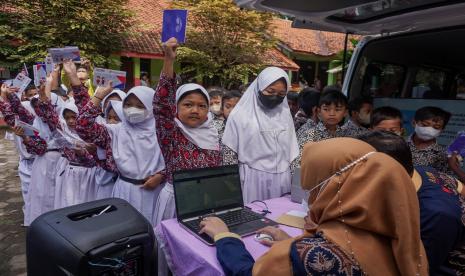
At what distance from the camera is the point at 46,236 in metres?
1.62

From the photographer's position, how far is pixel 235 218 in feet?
6.45

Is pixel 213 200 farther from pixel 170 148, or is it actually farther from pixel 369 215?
pixel 369 215

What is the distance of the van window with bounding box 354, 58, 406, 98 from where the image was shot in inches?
157

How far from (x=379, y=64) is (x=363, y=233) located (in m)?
3.33

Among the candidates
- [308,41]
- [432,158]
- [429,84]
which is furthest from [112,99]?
[308,41]

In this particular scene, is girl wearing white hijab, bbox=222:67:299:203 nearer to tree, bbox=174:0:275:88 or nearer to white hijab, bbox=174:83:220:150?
white hijab, bbox=174:83:220:150

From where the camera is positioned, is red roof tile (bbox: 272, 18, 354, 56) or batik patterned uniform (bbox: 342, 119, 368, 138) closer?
batik patterned uniform (bbox: 342, 119, 368, 138)

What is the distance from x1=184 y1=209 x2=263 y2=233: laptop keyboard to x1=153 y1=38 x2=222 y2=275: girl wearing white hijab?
0.49 metres

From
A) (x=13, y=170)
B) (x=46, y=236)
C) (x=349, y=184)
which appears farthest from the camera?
(x=13, y=170)

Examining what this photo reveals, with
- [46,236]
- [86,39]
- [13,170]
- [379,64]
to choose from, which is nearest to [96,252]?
[46,236]

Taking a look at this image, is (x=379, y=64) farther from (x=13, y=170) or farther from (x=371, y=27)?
(x=13, y=170)

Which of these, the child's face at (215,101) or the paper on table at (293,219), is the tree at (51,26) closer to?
the child's face at (215,101)

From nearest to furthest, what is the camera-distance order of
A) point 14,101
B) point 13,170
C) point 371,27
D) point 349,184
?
point 349,184
point 371,27
point 14,101
point 13,170

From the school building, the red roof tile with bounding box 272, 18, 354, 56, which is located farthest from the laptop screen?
the red roof tile with bounding box 272, 18, 354, 56
